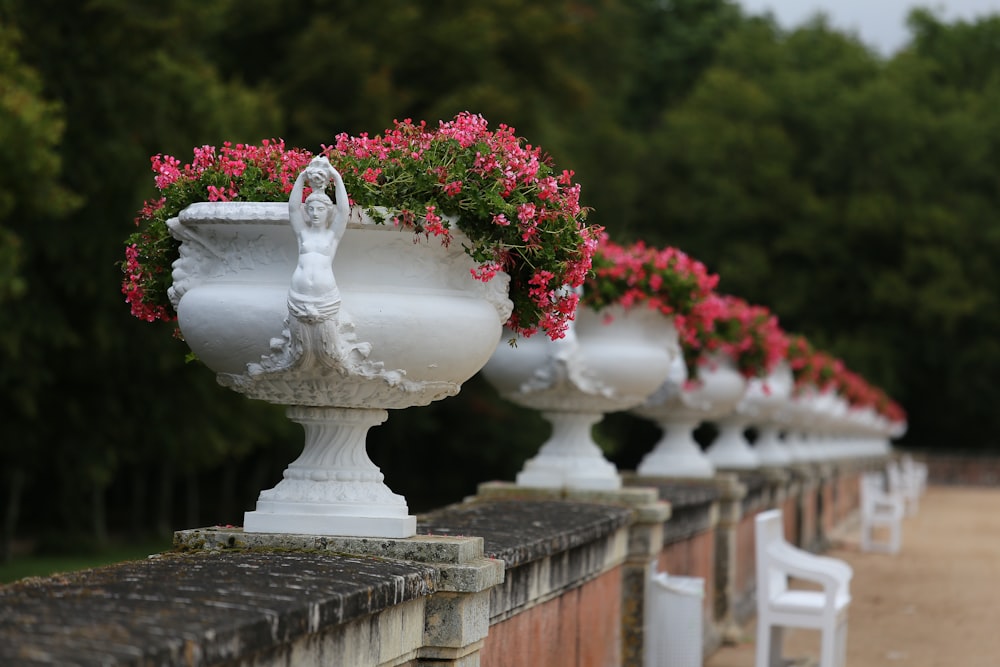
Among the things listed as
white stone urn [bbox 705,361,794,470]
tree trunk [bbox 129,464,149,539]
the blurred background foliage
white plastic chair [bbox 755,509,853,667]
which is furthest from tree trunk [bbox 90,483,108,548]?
white plastic chair [bbox 755,509,853,667]

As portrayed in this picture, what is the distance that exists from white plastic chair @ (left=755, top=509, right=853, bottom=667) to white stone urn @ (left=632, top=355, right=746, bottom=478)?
8.44 feet

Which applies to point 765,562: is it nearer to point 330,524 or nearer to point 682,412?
point 682,412

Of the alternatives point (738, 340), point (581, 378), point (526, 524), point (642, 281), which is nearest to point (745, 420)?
point (738, 340)

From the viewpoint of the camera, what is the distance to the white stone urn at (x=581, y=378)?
24.5 feet

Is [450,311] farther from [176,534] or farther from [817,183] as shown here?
[817,183]

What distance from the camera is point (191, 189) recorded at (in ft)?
15.8

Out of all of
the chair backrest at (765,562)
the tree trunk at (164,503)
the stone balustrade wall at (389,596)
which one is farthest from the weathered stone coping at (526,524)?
the tree trunk at (164,503)

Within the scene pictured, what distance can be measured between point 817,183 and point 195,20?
29.2m

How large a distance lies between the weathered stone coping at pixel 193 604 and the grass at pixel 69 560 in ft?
56.1

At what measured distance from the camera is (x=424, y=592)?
425 centimetres

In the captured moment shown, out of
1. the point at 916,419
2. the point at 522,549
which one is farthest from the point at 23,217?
the point at 916,419

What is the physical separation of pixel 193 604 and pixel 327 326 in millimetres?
1195

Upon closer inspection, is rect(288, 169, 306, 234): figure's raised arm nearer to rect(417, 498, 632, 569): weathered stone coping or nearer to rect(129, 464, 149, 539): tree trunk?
rect(417, 498, 632, 569): weathered stone coping

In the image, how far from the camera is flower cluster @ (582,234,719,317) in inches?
313
